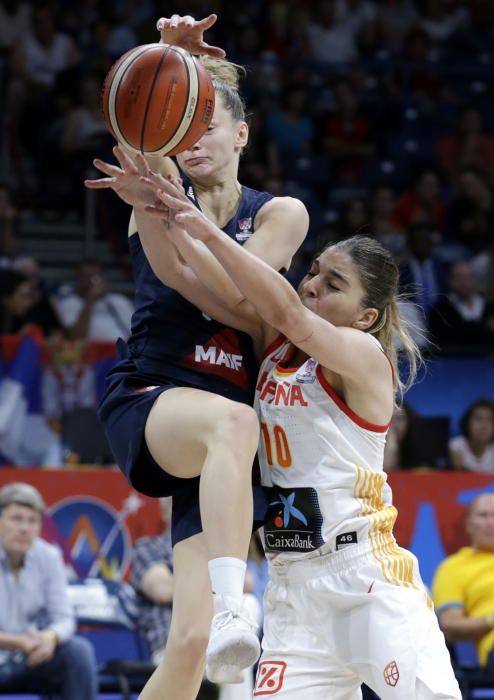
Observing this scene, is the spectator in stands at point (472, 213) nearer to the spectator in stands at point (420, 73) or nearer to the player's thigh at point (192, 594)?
the spectator in stands at point (420, 73)

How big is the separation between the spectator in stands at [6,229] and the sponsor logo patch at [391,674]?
732 centimetres

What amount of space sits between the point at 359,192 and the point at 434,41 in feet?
9.27

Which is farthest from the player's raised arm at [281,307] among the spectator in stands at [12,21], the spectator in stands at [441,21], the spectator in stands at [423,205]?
the spectator in stands at [441,21]

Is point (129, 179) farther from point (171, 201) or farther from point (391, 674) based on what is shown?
point (391, 674)

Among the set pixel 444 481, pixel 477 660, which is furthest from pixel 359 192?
pixel 477 660

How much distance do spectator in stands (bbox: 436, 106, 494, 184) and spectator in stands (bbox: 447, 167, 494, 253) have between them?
403mm

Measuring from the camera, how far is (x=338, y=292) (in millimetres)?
4293

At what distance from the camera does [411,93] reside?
46.5 feet

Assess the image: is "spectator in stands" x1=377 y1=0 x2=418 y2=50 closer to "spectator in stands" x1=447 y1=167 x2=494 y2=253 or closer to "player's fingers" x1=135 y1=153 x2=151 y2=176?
"spectator in stands" x1=447 y1=167 x2=494 y2=253

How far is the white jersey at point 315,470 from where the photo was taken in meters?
4.11

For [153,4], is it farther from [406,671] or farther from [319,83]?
[406,671]

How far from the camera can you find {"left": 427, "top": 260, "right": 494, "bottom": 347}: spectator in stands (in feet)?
33.4

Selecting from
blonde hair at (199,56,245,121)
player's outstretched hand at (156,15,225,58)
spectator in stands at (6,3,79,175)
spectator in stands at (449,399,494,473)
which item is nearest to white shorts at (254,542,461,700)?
blonde hair at (199,56,245,121)

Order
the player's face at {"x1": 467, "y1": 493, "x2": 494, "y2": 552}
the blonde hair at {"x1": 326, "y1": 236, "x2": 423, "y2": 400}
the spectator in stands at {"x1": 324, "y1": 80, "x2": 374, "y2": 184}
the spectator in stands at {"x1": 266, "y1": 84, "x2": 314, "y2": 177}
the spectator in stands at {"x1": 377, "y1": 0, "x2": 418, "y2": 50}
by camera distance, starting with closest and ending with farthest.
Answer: the blonde hair at {"x1": 326, "y1": 236, "x2": 423, "y2": 400}, the player's face at {"x1": 467, "y1": 493, "x2": 494, "y2": 552}, the spectator in stands at {"x1": 266, "y1": 84, "x2": 314, "y2": 177}, the spectator in stands at {"x1": 324, "y1": 80, "x2": 374, "y2": 184}, the spectator in stands at {"x1": 377, "y1": 0, "x2": 418, "y2": 50}
